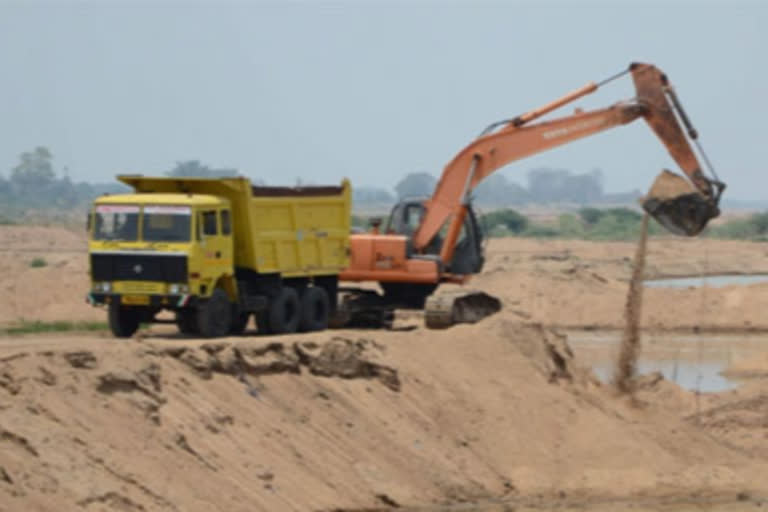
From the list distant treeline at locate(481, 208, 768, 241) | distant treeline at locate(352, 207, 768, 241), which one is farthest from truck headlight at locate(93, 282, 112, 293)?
distant treeline at locate(481, 208, 768, 241)

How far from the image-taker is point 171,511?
19.8m

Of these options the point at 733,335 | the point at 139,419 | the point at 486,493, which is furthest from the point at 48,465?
the point at 733,335

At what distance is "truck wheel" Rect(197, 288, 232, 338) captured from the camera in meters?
27.4

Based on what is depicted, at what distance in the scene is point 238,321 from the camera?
96.1 ft

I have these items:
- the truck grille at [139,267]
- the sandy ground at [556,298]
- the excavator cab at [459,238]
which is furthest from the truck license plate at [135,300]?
the sandy ground at [556,298]

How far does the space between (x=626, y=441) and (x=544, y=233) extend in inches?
3648

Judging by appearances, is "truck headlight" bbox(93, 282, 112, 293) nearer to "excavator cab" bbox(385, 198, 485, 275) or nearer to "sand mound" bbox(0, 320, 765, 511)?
"sand mound" bbox(0, 320, 765, 511)

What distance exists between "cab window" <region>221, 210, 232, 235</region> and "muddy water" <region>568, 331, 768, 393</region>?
885cm

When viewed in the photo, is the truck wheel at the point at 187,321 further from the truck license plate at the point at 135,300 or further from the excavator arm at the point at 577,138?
the excavator arm at the point at 577,138

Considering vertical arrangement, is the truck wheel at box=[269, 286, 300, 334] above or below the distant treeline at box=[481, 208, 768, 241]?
above

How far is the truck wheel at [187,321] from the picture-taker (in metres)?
27.9

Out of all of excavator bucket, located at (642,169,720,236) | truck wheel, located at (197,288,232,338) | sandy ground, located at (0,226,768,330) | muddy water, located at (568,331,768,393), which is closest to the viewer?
truck wheel, located at (197,288,232,338)

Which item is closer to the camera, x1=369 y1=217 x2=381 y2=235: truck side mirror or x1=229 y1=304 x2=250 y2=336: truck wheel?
x1=229 y1=304 x2=250 y2=336: truck wheel

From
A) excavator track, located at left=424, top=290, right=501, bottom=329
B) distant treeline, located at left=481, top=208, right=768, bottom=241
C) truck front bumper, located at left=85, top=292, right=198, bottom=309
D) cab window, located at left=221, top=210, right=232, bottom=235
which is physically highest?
cab window, located at left=221, top=210, right=232, bottom=235
